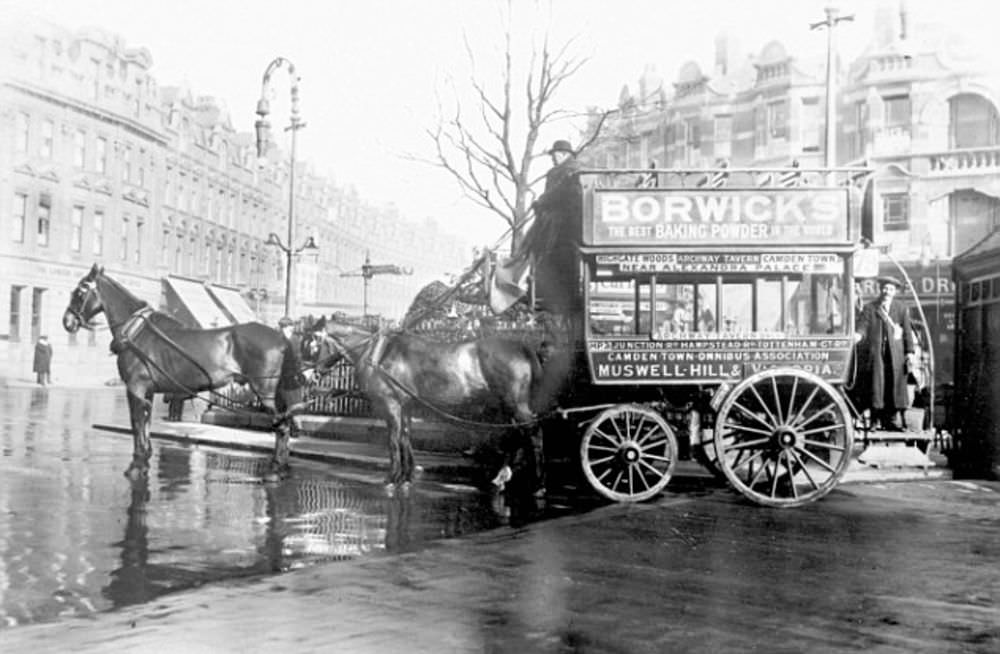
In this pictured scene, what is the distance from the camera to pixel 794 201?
28.9 feet

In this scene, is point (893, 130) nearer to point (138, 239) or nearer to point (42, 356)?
point (138, 239)

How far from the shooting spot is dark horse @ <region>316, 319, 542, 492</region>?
10.1 m

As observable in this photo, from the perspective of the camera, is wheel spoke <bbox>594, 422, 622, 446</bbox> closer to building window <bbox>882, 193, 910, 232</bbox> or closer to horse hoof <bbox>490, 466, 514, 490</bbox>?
horse hoof <bbox>490, 466, 514, 490</bbox>

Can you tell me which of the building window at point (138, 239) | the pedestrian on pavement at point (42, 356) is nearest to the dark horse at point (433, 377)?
the building window at point (138, 239)

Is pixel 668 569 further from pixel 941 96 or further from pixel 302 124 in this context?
pixel 941 96

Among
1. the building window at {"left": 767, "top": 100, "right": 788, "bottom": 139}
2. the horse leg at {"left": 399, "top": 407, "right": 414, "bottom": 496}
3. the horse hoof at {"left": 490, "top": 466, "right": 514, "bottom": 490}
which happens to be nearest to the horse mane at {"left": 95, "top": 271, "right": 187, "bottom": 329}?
the horse leg at {"left": 399, "top": 407, "right": 414, "bottom": 496}

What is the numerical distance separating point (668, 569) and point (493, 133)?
A: 633 inches

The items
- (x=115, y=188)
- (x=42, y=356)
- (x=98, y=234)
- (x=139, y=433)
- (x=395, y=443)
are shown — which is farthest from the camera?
(x=42, y=356)

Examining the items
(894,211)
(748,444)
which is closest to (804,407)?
(748,444)

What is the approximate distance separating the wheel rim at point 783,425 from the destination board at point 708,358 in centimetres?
19

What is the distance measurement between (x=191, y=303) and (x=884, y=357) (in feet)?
49.9

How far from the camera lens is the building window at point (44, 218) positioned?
1775 cm

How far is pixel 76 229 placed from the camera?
17.8 m

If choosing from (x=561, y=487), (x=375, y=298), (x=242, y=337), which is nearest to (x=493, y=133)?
(x=242, y=337)
